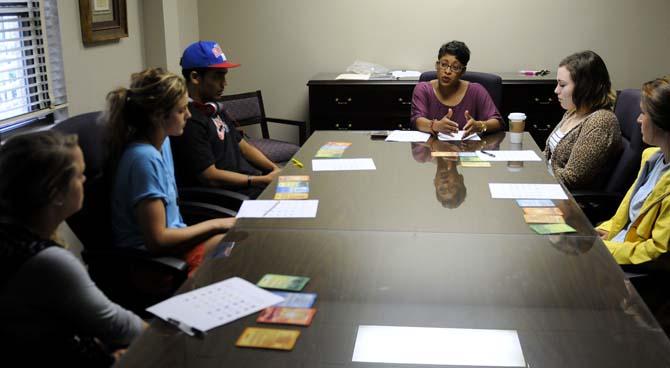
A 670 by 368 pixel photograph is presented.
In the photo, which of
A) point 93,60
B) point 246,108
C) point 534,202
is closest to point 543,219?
point 534,202

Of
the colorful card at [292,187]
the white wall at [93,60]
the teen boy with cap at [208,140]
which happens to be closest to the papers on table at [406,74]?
the white wall at [93,60]

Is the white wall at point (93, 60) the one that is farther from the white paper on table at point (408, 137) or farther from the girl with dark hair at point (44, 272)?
the girl with dark hair at point (44, 272)

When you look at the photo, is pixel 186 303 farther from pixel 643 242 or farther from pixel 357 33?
pixel 357 33

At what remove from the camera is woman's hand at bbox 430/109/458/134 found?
145 inches

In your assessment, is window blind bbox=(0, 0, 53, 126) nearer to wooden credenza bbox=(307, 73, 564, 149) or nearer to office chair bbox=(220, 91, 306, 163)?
office chair bbox=(220, 91, 306, 163)

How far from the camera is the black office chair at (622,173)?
2980 mm

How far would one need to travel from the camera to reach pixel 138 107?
90.0 inches

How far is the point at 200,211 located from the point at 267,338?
121 cm

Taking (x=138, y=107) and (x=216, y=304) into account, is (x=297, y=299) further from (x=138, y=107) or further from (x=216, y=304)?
(x=138, y=107)

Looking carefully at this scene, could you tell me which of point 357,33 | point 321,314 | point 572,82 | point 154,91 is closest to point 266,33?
point 357,33

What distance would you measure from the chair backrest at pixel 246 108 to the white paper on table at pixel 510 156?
2.07m

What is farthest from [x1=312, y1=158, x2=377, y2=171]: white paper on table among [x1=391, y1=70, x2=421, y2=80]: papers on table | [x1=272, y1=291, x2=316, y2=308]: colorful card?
[x1=391, y1=70, x2=421, y2=80]: papers on table

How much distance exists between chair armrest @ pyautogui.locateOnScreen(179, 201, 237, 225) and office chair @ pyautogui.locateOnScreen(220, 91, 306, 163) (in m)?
1.88

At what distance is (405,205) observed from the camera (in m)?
2.50
